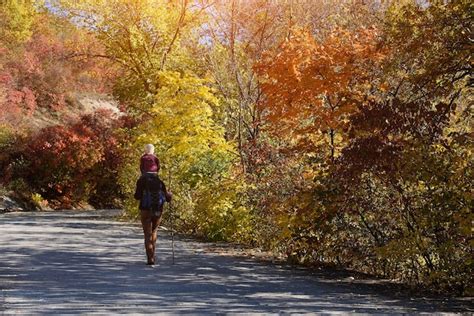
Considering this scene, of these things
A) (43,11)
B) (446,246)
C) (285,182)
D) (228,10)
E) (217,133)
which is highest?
(43,11)

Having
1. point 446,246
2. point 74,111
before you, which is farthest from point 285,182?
point 74,111

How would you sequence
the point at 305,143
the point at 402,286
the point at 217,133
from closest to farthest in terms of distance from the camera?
the point at 402,286
the point at 305,143
the point at 217,133

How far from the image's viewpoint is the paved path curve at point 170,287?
8.20 meters

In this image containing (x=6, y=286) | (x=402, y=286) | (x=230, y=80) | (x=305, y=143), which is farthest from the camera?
(x=230, y=80)

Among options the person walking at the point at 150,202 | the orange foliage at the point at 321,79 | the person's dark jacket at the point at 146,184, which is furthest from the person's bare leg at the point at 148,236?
the orange foliage at the point at 321,79

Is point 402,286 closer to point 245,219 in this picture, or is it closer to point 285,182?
point 285,182

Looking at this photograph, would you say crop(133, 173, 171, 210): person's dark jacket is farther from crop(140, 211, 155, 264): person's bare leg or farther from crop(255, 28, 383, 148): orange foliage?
crop(255, 28, 383, 148): orange foliage

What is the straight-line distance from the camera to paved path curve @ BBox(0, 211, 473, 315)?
8.20 metres

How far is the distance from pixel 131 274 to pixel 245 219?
672 cm

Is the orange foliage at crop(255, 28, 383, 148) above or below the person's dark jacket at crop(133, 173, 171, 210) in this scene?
above

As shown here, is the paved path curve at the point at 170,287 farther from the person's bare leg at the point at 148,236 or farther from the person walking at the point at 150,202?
the person walking at the point at 150,202

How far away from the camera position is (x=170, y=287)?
9695mm

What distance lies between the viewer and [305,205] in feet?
41.2

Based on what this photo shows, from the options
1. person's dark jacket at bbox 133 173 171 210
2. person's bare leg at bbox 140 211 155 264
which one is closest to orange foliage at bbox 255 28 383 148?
person's dark jacket at bbox 133 173 171 210
